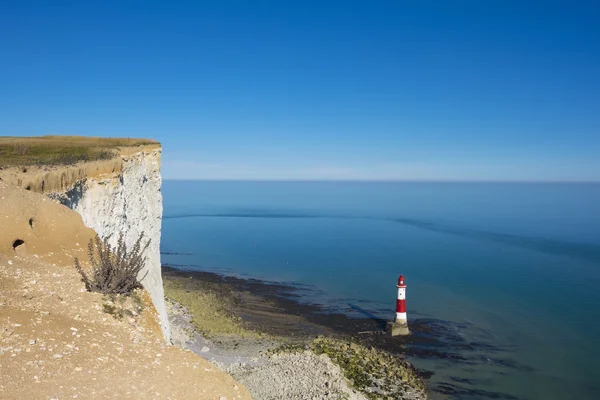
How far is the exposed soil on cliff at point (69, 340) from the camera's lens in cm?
602

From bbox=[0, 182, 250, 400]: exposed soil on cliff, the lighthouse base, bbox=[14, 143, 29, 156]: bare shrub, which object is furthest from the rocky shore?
bbox=[14, 143, 29, 156]: bare shrub

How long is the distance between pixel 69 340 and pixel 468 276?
43.5 m

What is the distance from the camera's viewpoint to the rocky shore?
18.0 metres

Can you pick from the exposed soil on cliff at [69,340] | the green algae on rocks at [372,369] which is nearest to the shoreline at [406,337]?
the green algae on rocks at [372,369]

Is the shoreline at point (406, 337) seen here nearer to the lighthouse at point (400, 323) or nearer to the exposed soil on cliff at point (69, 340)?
the lighthouse at point (400, 323)

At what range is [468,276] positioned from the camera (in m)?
44.5

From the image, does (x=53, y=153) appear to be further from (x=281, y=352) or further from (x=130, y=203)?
→ (x=281, y=352)

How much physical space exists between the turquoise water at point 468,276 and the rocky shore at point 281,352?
3.08 metres

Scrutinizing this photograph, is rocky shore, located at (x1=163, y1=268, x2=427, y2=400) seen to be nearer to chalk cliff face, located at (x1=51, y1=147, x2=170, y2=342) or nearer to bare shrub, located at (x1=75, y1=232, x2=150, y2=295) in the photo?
chalk cliff face, located at (x1=51, y1=147, x2=170, y2=342)

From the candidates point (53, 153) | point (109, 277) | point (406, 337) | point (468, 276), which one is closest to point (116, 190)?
point (53, 153)

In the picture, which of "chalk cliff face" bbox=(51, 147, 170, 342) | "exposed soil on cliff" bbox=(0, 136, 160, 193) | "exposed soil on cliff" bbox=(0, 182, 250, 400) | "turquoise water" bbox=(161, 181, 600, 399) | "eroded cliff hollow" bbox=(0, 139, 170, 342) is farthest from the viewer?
"turquoise water" bbox=(161, 181, 600, 399)

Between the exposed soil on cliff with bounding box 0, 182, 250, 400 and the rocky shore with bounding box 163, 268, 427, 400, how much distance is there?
10485mm

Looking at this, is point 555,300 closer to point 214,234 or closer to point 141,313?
point 141,313

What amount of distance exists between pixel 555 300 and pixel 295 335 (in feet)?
76.6
